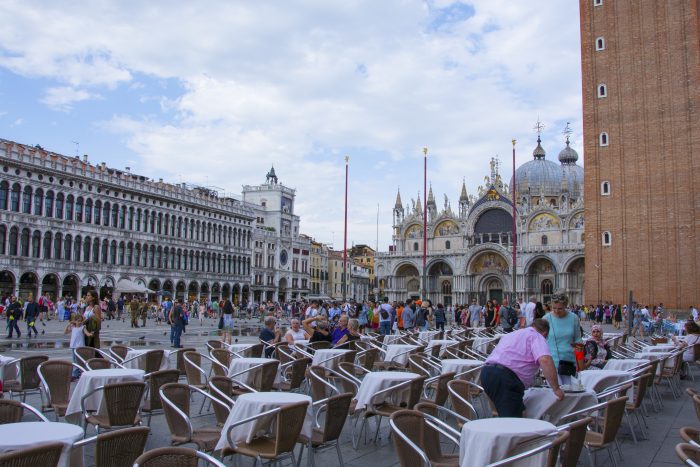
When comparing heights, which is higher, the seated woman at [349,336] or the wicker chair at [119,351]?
the seated woman at [349,336]

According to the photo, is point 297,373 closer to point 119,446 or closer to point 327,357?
point 327,357

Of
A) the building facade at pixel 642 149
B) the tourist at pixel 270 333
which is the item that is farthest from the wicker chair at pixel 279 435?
the building facade at pixel 642 149

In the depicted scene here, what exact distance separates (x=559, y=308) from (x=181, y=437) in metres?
4.48

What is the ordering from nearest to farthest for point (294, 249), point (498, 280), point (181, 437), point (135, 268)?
point (181, 437)
point (135, 268)
point (498, 280)
point (294, 249)

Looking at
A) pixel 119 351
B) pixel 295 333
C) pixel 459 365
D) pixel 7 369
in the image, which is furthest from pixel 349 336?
pixel 7 369

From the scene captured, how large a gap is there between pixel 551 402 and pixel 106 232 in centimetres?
4731

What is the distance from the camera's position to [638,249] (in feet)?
109

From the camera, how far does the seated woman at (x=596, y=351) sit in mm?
9055

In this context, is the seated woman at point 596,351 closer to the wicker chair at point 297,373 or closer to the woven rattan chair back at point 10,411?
the wicker chair at point 297,373

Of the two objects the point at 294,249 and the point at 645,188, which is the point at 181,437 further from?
the point at 294,249

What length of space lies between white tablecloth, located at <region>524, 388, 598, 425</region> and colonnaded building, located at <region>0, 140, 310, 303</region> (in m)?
30.9

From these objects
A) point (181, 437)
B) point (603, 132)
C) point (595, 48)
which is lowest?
point (181, 437)

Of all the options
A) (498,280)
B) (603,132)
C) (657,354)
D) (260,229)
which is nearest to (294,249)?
(260,229)

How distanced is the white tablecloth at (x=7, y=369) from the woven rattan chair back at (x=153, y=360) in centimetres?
158
